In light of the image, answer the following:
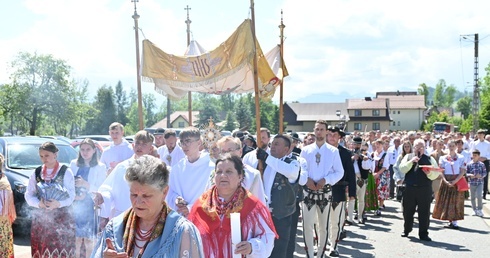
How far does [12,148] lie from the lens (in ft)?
34.6

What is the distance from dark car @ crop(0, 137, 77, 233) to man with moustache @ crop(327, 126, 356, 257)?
15.0 ft

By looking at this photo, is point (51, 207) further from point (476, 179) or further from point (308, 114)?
point (308, 114)

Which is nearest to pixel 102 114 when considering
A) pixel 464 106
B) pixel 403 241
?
pixel 403 241

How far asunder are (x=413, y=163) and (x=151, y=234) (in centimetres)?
801

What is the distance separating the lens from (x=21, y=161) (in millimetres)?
10297

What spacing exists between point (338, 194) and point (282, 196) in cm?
259

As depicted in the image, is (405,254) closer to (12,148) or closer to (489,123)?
(12,148)

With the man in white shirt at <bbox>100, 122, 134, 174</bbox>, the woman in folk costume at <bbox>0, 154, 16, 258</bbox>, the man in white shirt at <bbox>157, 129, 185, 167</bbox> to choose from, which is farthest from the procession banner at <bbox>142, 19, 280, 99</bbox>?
the woman in folk costume at <bbox>0, 154, 16, 258</bbox>

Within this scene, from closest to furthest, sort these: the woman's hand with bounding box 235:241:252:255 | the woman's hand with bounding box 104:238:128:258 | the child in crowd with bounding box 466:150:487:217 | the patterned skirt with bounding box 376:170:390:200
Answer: the woman's hand with bounding box 104:238:128:258
the woman's hand with bounding box 235:241:252:255
the child in crowd with bounding box 466:150:487:217
the patterned skirt with bounding box 376:170:390:200

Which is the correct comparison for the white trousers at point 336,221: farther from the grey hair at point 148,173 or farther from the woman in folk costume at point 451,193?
the grey hair at point 148,173

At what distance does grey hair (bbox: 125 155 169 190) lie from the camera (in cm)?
301

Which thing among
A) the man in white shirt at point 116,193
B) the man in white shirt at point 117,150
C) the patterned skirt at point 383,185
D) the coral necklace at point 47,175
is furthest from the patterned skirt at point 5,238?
the patterned skirt at point 383,185

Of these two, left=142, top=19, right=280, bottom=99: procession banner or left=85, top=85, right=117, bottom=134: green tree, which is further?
left=85, top=85, right=117, bottom=134: green tree

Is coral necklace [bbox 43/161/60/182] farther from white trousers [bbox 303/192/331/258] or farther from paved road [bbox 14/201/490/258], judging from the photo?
white trousers [bbox 303/192/331/258]
